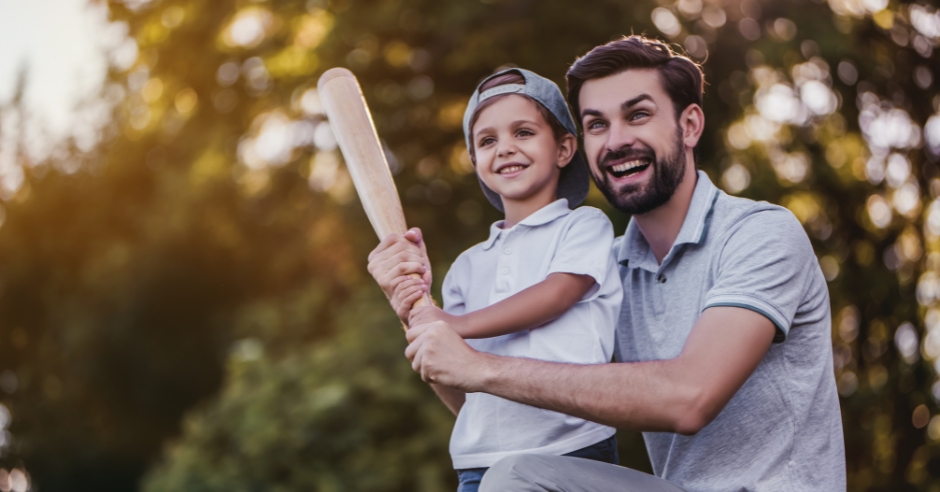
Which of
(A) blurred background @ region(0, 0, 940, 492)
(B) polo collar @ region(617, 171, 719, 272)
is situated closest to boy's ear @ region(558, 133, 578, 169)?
(B) polo collar @ region(617, 171, 719, 272)

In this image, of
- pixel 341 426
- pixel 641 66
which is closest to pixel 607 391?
pixel 641 66

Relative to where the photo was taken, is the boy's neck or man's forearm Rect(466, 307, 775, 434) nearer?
man's forearm Rect(466, 307, 775, 434)

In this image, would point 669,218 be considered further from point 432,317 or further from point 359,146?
point 359,146

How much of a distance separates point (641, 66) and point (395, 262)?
0.78 metres

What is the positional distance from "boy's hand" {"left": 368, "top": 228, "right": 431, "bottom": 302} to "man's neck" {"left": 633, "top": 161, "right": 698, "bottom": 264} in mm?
587

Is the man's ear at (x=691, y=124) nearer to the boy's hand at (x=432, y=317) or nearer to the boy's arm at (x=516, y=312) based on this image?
the boy's arm at (x=516, y=312)

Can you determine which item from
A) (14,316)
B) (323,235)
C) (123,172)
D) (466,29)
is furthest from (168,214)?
(14,316)

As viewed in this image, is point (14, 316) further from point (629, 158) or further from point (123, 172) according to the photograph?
point (629, 158)

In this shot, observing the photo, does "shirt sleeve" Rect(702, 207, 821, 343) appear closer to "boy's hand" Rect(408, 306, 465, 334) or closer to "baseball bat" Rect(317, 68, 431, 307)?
"boy's hand" Rect(408, 306, 465, 334)

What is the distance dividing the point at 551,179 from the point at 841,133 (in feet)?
14.3

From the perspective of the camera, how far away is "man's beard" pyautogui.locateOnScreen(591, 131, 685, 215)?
→ 2.13 m

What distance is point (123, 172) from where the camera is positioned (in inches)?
465

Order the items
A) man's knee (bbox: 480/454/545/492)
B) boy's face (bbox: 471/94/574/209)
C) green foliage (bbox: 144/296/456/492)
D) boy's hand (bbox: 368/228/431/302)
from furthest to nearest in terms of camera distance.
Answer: green foliage (bbox: 144/296/456/492) → boy's face (bbox: 471/94/574/209) → boy's hand (bbox: 368/228/431/302) → man's knee (bbox: 480/454/545/492)

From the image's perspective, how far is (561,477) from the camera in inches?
67.7
